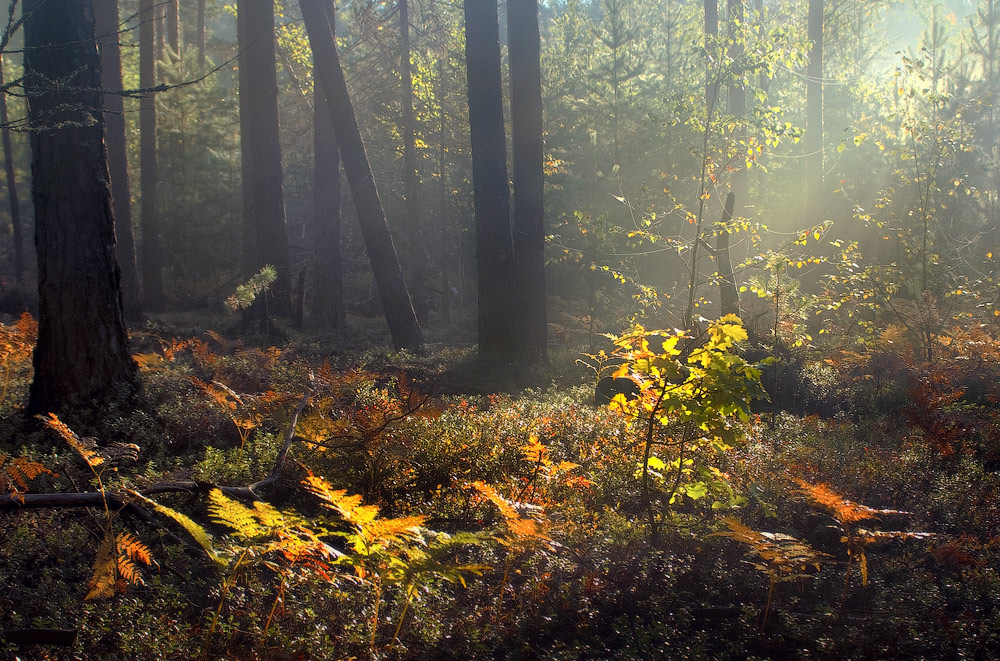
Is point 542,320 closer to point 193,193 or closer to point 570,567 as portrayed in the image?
point 570,567

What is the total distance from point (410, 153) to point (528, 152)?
10.5 metres

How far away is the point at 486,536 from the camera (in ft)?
11.1

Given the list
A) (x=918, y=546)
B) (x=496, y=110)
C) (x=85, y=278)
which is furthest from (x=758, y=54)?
(x=85, y=278)

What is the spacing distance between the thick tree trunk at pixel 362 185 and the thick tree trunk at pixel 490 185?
237 centimetres

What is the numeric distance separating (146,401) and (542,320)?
317 inches

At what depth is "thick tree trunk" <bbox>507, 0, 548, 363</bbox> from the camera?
1331cm

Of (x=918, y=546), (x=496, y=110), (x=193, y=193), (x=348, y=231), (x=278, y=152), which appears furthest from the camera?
(x=348, y=231)

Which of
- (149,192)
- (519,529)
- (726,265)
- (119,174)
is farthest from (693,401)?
(149,192)

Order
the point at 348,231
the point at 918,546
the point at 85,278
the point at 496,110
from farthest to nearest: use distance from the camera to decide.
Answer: the point at 348,231 → the point at 496,110 → the point at 85,278 → the point at 918,546

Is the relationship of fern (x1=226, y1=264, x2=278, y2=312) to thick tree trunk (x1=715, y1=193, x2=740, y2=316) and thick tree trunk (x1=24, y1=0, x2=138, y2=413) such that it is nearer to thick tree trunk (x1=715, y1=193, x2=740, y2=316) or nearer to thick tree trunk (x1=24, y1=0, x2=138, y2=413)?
thick tree trunk (x1=24, y1=0, x2=138, y2=413)

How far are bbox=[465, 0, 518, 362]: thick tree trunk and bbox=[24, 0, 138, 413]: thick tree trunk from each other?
20.0 feet

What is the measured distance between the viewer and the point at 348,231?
33.8 metres

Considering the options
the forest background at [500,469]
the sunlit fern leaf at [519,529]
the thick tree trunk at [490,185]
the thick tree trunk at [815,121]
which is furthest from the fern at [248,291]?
the thick tree trunk at [815,121]

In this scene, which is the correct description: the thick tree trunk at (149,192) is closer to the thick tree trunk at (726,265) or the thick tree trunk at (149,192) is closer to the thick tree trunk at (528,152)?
the thick tree trunk at (528,152)
